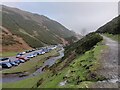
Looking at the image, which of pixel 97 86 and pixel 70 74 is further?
pixel 70 74

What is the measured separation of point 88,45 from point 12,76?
73.8ft

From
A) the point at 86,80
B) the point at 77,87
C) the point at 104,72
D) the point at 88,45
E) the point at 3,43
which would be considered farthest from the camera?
the point at 3,43

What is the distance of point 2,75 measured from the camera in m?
53.5

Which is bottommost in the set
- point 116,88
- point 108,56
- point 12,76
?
point 12,76

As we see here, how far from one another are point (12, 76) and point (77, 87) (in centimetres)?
3800

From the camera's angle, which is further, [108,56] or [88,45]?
[88,45]

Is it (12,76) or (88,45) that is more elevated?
(88,45)

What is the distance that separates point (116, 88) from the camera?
54.8 ft

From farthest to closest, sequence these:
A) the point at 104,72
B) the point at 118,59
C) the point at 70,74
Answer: the point at 118,59 < the point at 70,74 < the point at 104,72

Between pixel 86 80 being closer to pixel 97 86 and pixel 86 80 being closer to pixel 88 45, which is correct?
pixel 97 86

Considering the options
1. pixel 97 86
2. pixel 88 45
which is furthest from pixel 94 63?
pixel 88 45

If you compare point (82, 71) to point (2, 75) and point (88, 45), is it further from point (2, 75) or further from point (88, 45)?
point (2, 75)

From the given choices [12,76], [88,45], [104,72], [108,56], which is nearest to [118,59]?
[108,56]

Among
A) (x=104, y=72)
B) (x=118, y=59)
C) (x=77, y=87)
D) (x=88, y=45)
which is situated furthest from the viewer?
(x=88, y=45)
